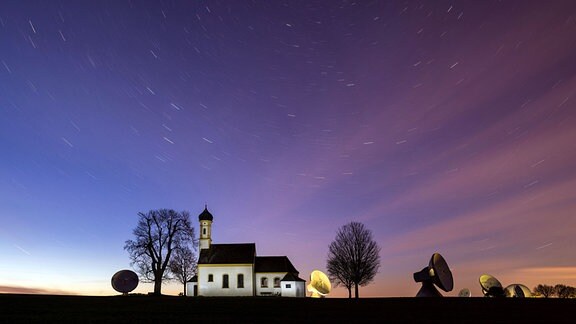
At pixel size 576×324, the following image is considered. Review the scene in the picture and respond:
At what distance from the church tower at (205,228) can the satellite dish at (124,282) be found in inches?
996

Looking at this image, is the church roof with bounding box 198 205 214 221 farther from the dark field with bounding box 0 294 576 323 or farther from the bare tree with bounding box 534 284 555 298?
the bare tree with bounding box 534 284 555 298

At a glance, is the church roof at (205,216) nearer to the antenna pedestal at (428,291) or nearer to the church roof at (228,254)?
the church roof at (228,254)

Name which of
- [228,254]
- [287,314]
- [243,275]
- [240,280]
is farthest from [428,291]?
[228,254]

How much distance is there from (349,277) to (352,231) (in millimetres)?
7544

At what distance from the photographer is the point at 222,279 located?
227 ft

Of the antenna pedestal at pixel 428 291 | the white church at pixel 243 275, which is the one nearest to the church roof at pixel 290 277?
the white church at pixel 243 275

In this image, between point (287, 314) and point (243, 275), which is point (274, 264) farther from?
point (287, 314)

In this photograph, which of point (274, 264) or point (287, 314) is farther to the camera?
point (274, 264)

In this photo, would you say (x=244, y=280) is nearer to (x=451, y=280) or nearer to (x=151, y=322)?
(x=451, y=280)

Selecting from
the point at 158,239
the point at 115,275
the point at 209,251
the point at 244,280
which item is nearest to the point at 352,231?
the point at 244,280

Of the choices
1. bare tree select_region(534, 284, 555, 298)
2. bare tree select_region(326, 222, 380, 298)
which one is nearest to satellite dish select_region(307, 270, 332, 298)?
bare tree select_region(326, 222, 380, 298)

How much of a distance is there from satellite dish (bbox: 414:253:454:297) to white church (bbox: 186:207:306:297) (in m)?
27.2

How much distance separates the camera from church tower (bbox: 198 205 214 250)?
74.2 m

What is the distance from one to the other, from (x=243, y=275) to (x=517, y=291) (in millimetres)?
41750
